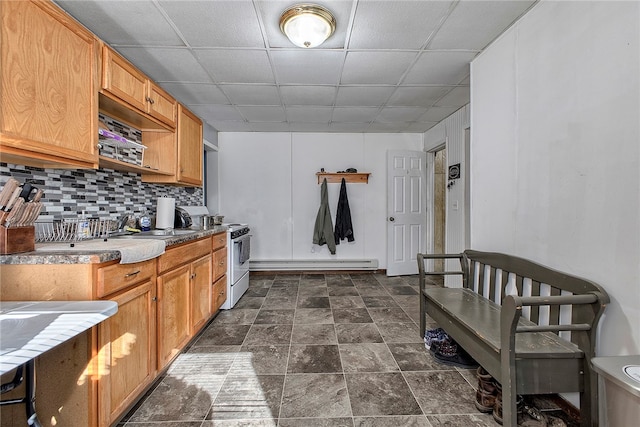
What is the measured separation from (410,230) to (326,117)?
214 cm

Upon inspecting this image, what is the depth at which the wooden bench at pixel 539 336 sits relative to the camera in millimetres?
1141

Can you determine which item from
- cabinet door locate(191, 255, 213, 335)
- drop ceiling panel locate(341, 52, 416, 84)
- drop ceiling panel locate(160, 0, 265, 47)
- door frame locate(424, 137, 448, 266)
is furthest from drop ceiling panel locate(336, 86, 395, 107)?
cabinet door locate(191, 255, 213, 335)

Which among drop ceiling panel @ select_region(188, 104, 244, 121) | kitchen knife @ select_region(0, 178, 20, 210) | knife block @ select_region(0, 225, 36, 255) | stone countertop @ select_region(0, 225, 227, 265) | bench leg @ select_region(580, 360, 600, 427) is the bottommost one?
bench leg @ select_region(580, 360, 600, 427)

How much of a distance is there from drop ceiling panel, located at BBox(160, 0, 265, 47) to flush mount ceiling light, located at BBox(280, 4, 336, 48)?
0.70 feet

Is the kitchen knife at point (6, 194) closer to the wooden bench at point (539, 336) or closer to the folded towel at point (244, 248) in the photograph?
the folded towel at point (244, 248)

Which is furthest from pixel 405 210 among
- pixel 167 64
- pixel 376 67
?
pixel 167 64

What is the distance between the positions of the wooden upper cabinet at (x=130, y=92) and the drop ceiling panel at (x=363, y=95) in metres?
1.62

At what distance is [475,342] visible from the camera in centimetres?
142

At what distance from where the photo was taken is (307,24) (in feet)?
5.29

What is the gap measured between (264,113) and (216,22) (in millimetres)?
1659

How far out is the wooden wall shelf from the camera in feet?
13.7

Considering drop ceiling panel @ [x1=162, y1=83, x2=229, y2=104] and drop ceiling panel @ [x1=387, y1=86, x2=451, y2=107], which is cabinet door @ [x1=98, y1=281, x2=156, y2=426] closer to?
drop ceiling panel @ [x1=162, y1=83, x2=229, y2=104]

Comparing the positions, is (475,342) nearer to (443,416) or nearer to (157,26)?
(443,416)

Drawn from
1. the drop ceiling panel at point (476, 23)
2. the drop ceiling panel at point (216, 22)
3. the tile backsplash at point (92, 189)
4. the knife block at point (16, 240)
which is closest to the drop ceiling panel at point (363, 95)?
the drop ceiling panel at point (476, 23)
